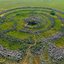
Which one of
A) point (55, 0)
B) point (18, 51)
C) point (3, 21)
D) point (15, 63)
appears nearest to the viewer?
point (15, 63)

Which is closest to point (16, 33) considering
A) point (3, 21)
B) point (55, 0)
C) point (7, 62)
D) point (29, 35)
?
point (29, 35)

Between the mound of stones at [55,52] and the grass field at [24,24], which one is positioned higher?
the grass field at [24,24]

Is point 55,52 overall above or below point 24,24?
below

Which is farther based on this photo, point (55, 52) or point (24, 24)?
point (24, 24)

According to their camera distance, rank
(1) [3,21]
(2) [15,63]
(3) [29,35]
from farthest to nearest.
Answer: (1) [3,21] → (3) [29,35] → (2) [15,63]

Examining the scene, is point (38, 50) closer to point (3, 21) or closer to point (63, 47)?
point (63, 47)

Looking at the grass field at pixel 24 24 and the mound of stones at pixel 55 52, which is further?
the grass field at pixel 24 24

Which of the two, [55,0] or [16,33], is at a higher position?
[55,0]

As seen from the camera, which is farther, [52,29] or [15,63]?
[52,29]

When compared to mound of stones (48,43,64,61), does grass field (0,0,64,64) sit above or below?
above

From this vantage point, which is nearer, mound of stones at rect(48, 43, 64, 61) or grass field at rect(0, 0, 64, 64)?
mound of stones at rect(48, 43, 64, 61)
